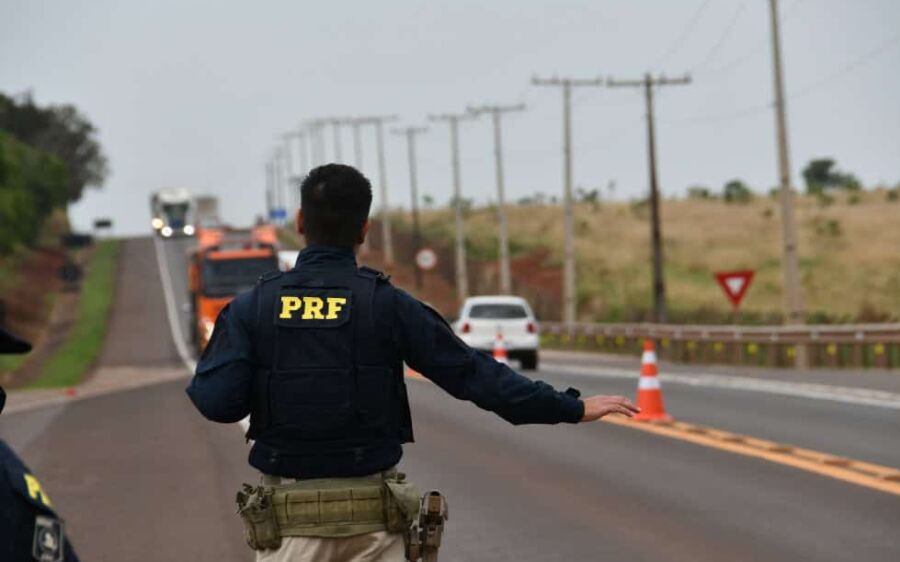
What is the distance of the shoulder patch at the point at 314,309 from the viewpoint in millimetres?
5641

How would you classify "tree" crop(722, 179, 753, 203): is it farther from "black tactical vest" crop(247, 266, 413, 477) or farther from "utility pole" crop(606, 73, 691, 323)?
"black tactical vest" crop(247, 266, 413, 477)

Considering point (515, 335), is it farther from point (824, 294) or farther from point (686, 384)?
point (824, 294)

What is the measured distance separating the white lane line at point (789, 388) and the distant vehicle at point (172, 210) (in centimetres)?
7233

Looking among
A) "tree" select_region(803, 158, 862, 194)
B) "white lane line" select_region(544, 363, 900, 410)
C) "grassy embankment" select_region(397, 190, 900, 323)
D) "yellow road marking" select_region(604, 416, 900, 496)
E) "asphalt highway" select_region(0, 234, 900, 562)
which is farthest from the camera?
"tree" select_region(803, 158, 862, 194)

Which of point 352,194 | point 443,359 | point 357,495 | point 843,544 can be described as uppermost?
point 352,194

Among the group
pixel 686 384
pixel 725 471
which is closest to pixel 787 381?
pixel 686 384

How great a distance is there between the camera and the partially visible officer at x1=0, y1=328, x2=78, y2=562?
4.10 meters

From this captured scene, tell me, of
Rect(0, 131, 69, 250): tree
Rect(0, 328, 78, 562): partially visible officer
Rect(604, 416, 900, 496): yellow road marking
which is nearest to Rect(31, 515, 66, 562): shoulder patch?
Rect(0, 328, 78, 562): partially visible officer

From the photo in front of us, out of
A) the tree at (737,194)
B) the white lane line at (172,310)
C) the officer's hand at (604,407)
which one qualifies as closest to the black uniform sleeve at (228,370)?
the officer's hand at (604,407)

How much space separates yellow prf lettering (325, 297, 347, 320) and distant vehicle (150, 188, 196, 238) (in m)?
101

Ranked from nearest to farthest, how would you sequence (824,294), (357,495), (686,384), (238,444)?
(357,495), (238,444), (686,384), (824,294)

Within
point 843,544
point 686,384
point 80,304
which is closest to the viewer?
point 843,544

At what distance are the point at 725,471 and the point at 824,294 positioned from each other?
69237 mm

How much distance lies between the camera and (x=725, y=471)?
1605cm
